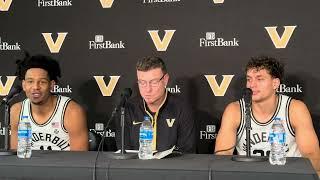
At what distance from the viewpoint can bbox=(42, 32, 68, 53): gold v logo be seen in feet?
13.7

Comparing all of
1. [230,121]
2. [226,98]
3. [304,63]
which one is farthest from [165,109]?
[304,63]

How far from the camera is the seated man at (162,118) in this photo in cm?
323

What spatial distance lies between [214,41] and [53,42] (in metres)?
1.36

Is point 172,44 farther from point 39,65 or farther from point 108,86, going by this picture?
point 39,65

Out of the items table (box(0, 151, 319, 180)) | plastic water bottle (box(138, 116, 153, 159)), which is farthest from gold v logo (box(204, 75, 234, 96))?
table (box(0, 151, 319, 180))

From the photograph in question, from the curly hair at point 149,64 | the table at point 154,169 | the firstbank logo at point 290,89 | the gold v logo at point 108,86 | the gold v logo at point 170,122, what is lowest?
the table at point 154,169

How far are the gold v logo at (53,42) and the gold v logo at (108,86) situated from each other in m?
0.42

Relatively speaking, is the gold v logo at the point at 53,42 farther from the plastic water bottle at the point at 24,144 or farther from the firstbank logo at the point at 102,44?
the plastic water bottle at the point at 24,144

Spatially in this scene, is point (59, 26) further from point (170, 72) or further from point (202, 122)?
point (202, 122)

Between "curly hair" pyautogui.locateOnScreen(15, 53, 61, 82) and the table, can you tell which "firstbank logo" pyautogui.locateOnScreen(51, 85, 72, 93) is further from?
the table

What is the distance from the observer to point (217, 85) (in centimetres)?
387

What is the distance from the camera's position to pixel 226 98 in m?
3.87

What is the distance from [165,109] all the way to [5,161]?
1.35m

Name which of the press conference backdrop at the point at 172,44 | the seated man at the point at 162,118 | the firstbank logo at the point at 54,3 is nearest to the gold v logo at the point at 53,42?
the press conference backdrop at the point at 172,44
